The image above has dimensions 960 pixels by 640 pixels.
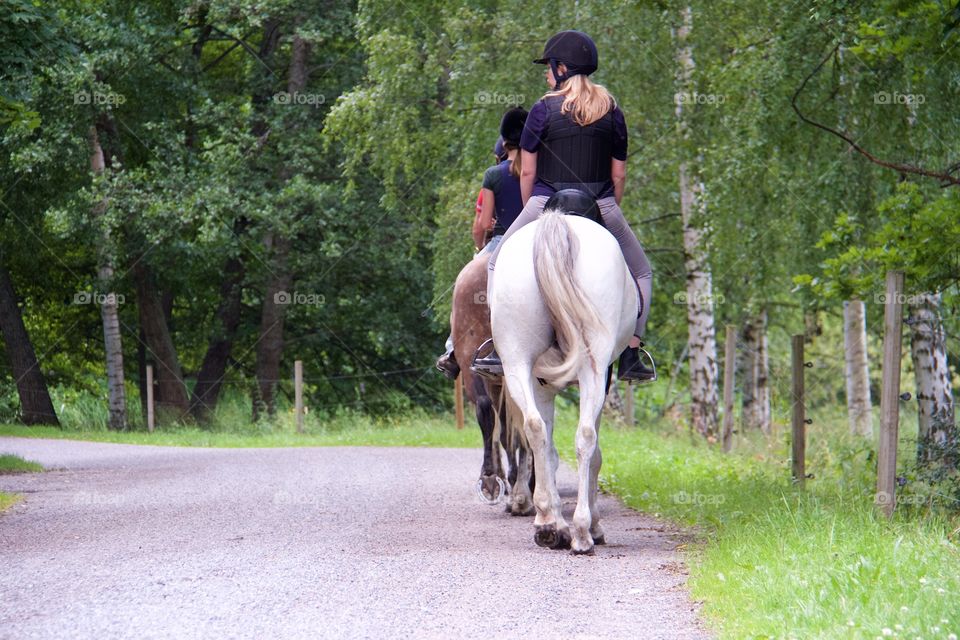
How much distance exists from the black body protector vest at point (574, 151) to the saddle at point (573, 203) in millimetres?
124

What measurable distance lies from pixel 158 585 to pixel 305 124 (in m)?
23.3

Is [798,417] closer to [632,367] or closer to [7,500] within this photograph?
[632,367]

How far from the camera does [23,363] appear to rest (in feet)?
98.4

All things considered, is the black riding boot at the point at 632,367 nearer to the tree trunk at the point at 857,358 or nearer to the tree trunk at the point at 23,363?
the tree trunk at the point at 857,358

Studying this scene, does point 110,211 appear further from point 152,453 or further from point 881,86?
A: point 881,86

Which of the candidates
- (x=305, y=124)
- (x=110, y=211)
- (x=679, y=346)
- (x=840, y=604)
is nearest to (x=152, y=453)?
(x=110, y=211)

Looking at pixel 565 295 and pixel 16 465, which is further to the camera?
pixel 16 465

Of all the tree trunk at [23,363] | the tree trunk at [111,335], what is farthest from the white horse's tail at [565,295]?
the tree trunk at [23,363]

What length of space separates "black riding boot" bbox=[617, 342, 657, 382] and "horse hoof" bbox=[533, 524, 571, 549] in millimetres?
1180

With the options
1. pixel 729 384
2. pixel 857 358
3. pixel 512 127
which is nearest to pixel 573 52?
pixel 512 127

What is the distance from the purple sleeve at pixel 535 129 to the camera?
25.7 ft

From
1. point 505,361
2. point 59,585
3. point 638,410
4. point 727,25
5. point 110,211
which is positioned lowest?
point 638,410

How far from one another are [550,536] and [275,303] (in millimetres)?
23443

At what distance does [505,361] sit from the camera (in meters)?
7.34
